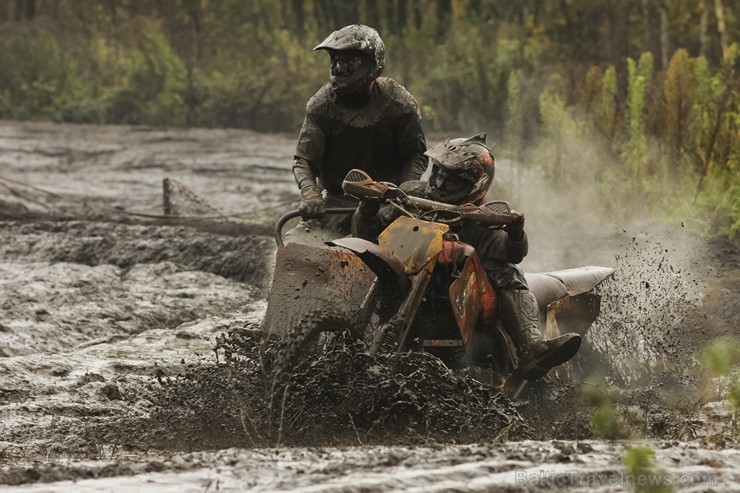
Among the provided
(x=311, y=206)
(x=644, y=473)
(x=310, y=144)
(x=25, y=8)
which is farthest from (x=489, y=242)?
(x=25, y=8)

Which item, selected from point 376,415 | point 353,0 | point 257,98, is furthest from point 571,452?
point 353,0

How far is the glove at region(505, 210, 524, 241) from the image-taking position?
864 centimetres

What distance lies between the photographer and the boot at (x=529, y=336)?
9.01 m

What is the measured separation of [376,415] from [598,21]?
1973cm

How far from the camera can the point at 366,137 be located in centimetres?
1052

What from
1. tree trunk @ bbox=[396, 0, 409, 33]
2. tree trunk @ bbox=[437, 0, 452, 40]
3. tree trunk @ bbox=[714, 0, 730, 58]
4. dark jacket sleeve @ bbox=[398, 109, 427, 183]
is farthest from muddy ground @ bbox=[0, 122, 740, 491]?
tree trunk @ bbox=[396, 0, 409, 33]

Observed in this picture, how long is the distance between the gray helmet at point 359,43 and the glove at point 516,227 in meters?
1.65

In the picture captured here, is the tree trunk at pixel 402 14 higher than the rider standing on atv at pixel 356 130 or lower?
higher

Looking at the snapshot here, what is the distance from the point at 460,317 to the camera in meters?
8.62

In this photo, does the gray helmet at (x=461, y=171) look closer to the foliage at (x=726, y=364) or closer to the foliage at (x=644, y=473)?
the foliage at (x=726, y=364)

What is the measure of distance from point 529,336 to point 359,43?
2.17 meters

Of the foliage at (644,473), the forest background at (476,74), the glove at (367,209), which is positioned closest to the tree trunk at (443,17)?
the forest background at (476,74)

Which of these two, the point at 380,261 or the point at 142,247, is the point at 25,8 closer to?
the point at 142,247

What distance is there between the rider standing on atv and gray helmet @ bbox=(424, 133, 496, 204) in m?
1.09
